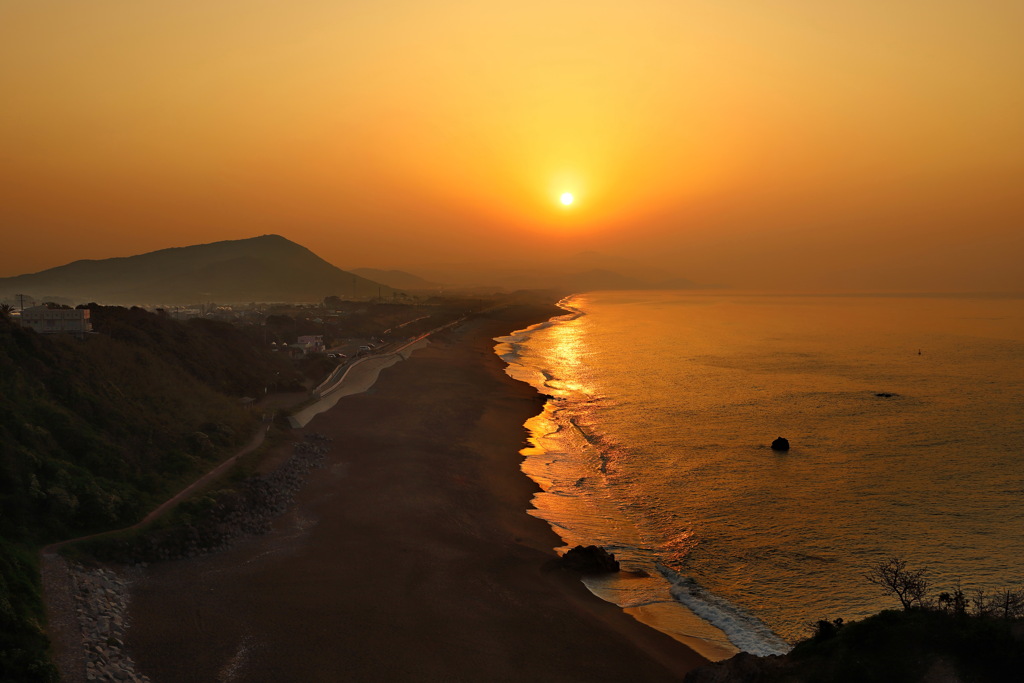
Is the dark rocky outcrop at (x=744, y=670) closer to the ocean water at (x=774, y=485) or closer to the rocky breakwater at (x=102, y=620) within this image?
the ocean water at (x=774, y=485)

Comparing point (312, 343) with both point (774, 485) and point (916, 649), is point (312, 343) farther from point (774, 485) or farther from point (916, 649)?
point (916, 649)

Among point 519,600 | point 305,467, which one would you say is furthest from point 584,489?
point 305,467

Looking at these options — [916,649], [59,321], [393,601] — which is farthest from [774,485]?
[59,321]

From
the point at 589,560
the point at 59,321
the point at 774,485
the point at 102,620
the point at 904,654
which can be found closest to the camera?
the point at 904,654

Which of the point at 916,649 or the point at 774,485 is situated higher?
the point at 916,649

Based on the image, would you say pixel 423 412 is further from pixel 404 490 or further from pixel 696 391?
pixel 696 391

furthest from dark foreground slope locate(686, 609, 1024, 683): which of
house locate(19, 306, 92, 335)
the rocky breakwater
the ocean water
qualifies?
house locate(19, 306, 92, 335)

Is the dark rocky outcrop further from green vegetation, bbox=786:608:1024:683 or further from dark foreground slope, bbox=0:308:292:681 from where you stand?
dark foreground slope, bbox=0:308:292:681
